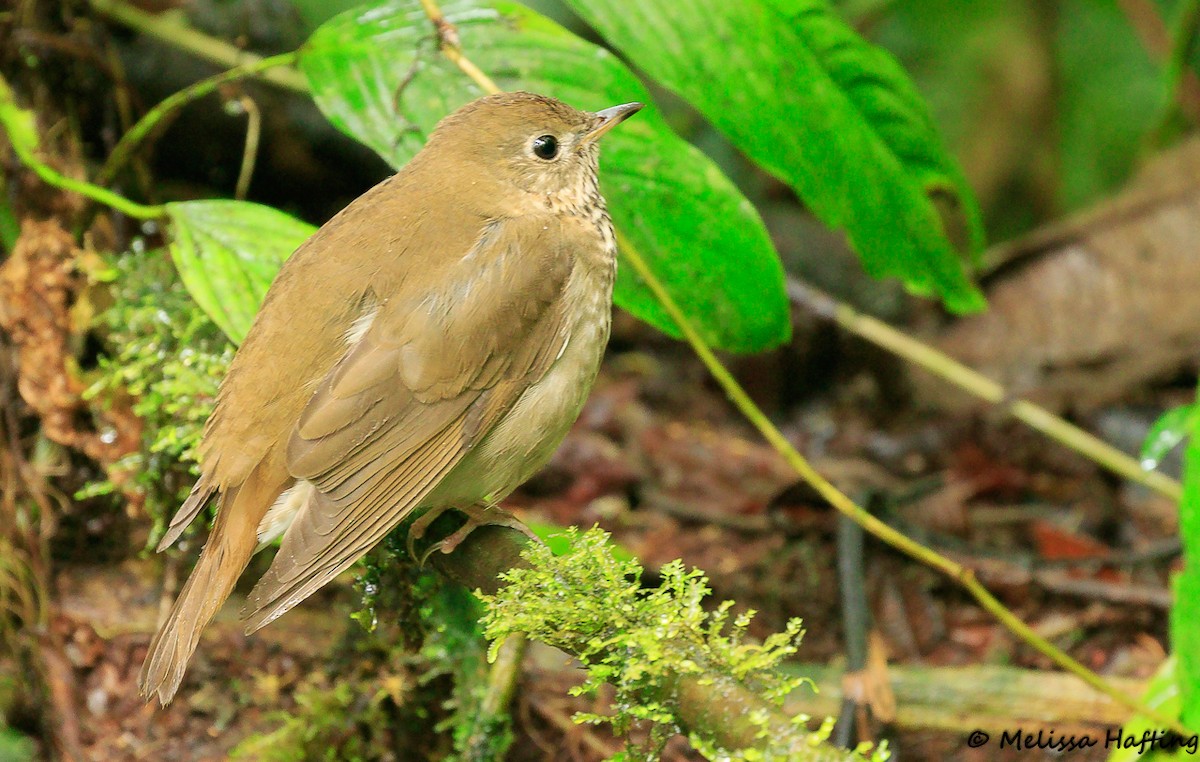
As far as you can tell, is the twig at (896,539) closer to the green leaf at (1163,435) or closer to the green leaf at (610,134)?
the green leaf at (610,134)

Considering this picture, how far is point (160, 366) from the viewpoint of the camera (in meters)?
2.98

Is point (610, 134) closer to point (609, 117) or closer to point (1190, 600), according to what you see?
point (609, 117)

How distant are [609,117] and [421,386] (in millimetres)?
793

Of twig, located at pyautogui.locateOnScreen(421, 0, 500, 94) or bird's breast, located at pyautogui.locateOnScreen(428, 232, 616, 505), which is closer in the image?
bird's breast, located at pyautogui.locateOnScreen(428, 232, 616, 505)

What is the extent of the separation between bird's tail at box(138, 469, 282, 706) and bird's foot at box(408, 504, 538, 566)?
349 mm

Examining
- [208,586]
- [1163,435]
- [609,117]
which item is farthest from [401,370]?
[1163,435]

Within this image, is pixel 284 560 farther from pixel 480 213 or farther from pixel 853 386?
pixel 853 386

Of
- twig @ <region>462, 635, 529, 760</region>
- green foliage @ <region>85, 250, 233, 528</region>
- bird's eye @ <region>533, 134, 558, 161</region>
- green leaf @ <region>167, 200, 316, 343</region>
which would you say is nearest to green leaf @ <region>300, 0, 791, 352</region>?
bird's eye @ <region>533, 134, 558, 161</region>

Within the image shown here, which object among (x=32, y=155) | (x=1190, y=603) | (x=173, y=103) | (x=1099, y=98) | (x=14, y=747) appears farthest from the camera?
(x=1099, y=98)

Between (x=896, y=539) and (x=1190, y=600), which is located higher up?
(x=1190, y=600)

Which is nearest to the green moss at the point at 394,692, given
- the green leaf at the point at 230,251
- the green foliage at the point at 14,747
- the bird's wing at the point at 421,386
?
the bird's wing at the point at 421,386

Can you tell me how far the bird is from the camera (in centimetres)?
226

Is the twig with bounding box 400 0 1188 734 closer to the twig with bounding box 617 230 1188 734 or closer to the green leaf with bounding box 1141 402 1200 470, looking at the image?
the twig with bounding box 617 230 1188 734

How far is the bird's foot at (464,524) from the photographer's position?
2367 mm
